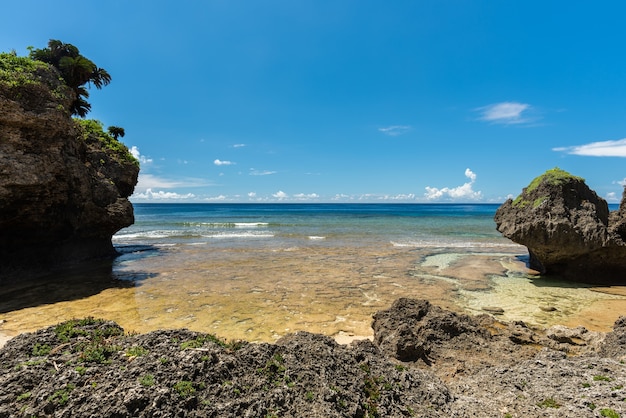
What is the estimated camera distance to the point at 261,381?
149 inches

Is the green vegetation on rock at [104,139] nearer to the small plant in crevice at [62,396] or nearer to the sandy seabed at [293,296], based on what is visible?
the sandy seabed at [293,296]

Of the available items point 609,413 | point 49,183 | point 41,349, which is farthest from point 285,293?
point 49,183

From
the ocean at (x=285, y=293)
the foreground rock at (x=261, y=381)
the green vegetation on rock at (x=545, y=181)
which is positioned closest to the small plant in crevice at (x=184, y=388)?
the foreground rock at (x=261, y=381)

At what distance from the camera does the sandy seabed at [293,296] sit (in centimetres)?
892

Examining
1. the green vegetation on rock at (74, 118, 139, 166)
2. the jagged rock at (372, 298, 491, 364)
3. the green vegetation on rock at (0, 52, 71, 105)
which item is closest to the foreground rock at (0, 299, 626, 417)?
the jagged rock at (372, 298, 491, 364)

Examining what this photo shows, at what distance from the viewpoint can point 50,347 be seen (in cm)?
412

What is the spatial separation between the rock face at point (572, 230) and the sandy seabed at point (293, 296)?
1.18 meters

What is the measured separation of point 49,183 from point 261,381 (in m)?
14.4

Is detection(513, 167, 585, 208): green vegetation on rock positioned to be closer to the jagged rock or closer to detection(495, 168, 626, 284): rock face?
detection(495, 168, 626, 284): rock face

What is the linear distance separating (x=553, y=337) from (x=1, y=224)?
794 inches

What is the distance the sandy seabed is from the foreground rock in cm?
371

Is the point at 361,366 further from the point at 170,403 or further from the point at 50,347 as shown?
the point at 50,347

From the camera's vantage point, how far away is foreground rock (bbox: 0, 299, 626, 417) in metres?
3.29

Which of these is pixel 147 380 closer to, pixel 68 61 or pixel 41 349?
pixel 41 349
